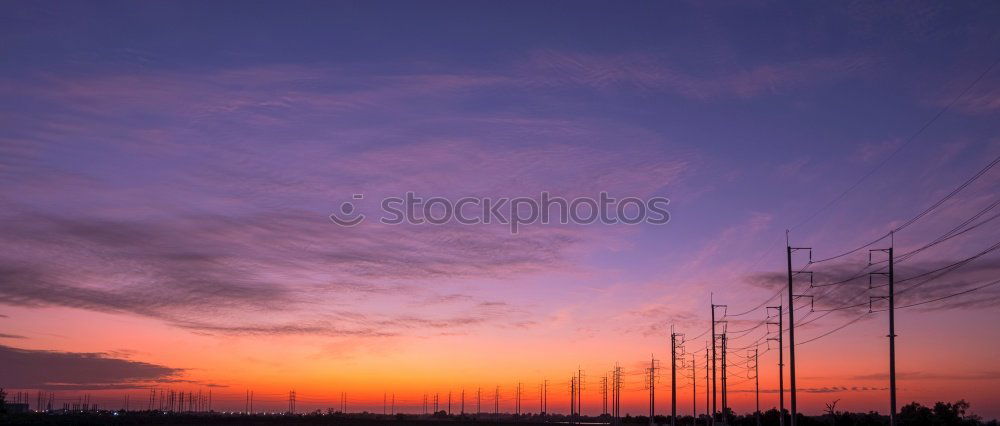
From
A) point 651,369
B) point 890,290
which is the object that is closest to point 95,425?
point 651,369

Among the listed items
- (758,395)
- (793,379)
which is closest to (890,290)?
(793,379)

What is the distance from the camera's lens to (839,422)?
198 m

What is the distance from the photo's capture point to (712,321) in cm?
11519

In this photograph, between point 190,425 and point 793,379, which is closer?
point 793,379

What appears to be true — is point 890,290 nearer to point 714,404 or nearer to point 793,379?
point 793,379

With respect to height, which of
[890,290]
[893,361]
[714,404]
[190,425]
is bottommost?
[190,425]

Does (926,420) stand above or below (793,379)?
below

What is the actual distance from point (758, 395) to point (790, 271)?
221ft

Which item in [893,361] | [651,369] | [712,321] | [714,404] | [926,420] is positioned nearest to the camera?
[893,361]

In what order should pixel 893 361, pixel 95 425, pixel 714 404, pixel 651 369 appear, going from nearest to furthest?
pixel 893 361 < pixel 714 404 < pixel 651 369 < pixel 95 425

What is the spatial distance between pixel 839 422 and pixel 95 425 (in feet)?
521

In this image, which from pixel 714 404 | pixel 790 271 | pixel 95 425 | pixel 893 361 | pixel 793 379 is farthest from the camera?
pixel 95 425

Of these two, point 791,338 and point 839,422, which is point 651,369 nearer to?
point 839,422

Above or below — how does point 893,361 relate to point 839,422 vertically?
above
